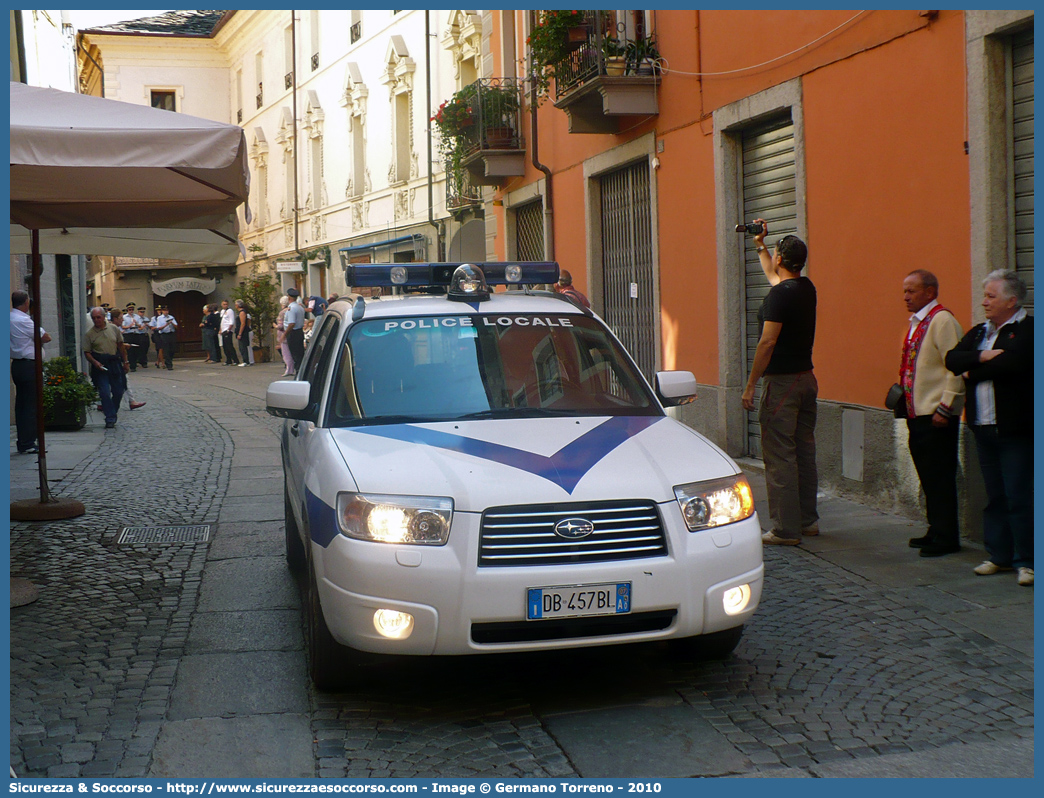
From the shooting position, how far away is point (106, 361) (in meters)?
15.9

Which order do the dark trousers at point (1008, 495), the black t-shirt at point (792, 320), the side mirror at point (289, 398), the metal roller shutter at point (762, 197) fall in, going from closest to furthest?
the side mirror at point (289, 398)
the dark trousers at point (1008, 495)
the black t-shirt at point (792, 320)
the metal roller shutter at point (762, 197)

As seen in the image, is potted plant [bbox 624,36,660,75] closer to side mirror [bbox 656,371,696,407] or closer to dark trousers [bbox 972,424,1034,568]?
dark trousers [bbox 972,424,1034,568]

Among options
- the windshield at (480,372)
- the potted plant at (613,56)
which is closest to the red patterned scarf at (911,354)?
the windshield at (480,372)

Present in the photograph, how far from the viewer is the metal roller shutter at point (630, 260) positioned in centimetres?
1345

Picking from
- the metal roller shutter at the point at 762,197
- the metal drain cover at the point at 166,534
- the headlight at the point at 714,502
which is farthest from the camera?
the metal roller shutter at the point at 762,197

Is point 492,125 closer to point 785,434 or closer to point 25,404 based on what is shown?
point 25,404

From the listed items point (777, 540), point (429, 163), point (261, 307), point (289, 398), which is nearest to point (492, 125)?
point (429, 163)

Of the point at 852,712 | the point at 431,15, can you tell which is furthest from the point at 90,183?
the point at 431,15

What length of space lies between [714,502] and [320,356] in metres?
2.61

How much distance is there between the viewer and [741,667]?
4.89m

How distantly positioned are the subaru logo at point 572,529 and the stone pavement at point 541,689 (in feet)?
2.40

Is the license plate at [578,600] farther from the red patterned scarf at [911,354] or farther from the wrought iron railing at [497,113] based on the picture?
the wrought iron railing at [497,113]

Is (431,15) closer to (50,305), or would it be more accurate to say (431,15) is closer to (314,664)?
(50,305)

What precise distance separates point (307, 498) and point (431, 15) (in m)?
20.7
